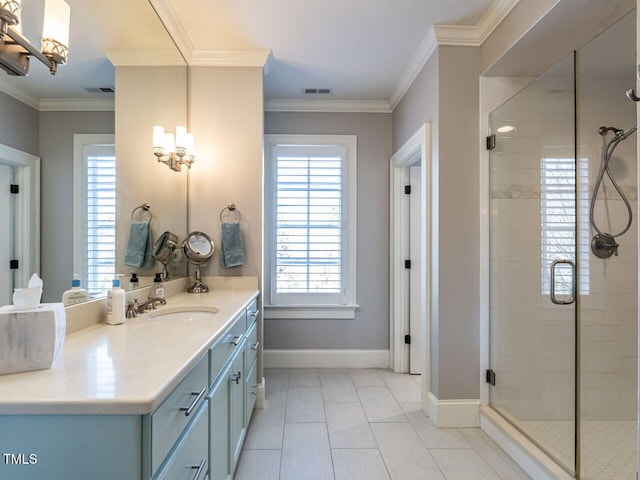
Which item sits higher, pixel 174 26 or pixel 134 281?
pixel 174 26

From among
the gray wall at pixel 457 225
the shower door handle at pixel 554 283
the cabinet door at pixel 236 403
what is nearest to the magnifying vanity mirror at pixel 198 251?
the cabinet door at pixel 236 403

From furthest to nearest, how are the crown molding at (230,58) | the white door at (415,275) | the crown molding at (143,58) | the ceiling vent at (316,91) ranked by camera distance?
1. the white door at (415,275)
2. the ceiling vent at (316,91)
3. the crown molding at (230,58)
4. the crown molding at (143,58)

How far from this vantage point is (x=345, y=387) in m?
2.96

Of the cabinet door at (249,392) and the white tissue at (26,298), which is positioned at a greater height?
the white tissue at (26,298)

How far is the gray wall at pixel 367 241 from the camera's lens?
3.45 metres

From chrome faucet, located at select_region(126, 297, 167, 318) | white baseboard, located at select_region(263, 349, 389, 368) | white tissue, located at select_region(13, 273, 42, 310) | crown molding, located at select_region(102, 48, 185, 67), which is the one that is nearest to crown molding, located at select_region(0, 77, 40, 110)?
crown molding, located at select_region(102, 48, 185, 67)

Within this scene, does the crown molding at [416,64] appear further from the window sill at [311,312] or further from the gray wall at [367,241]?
the window sill at [311,312]

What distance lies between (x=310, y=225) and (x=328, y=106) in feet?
3.87

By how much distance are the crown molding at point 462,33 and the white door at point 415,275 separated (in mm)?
1037

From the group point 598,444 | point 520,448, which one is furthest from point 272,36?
point 598,444

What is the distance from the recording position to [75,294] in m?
1.37

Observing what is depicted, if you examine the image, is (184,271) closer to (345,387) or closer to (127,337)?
(127,337)

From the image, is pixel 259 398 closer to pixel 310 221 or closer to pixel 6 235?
pixel 310 221

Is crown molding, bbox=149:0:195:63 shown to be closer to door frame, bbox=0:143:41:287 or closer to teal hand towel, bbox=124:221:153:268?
teal hand towel, bbox=124:221:153:268
